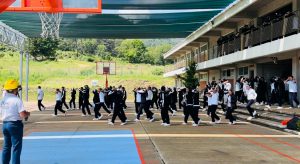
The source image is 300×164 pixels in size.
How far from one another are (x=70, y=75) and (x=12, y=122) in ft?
220

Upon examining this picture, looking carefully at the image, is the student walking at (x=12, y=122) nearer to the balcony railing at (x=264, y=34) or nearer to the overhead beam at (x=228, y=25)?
the balcony railing at (x=264, y=34)

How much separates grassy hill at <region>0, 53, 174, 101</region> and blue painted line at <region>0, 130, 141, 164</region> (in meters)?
40.8

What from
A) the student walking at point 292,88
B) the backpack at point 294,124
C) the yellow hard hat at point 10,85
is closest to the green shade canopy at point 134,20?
the student walking at point 292,88

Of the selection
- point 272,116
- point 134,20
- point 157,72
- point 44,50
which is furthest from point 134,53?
point 272,116

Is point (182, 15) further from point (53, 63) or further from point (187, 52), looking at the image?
point (53, 63)

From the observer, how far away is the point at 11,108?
6.92 meters

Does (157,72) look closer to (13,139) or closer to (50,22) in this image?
(50,22)

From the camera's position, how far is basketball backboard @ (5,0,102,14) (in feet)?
49.0

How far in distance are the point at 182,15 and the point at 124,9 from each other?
12.7ft

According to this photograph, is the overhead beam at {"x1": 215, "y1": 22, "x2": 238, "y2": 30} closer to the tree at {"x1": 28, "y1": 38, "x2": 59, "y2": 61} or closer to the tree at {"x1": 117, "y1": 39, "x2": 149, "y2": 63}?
the tree at {"x1": 28, "y1": 38, "x2": 59, "y2": 61}

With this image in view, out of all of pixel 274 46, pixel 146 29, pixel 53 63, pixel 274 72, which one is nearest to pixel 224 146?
pixel 274 46

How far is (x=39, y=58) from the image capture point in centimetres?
9012

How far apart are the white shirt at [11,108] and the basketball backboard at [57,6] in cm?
851

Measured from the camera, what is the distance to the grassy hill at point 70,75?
209ft
